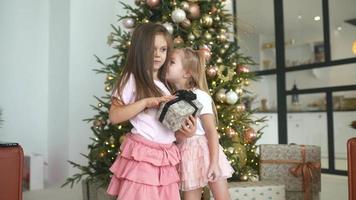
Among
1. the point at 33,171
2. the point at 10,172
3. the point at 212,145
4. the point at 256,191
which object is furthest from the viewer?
the point at 33,171

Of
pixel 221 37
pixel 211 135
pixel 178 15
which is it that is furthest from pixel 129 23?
pixel 211 135

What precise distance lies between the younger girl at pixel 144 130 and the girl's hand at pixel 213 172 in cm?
14

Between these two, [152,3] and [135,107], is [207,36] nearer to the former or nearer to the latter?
[152,3]

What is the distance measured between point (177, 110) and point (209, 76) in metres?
0.98

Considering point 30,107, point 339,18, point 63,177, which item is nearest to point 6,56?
point 30,107

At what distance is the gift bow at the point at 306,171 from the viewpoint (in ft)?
6.95

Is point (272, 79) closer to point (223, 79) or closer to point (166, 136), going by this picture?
point (223, 79)

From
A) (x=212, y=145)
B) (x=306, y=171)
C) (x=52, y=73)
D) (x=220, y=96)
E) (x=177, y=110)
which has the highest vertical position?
(x=52, y=73)

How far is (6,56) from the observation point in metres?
3.25

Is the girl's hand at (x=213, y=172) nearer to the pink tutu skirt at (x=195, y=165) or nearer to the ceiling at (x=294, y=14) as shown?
the pink tutu skirt at (x=195, y=165)

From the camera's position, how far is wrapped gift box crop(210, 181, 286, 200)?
6.21ft

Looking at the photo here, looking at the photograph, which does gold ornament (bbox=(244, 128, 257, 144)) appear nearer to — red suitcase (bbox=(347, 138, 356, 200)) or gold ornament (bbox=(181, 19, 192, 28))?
gold ornament (bbox=(181, 19, 192, 28))

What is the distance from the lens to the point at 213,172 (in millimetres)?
1321

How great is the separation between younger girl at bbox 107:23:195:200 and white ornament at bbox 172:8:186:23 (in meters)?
0.81
